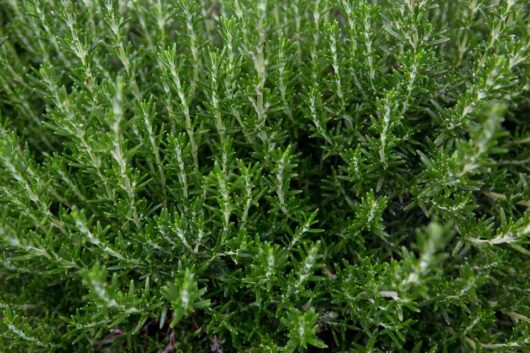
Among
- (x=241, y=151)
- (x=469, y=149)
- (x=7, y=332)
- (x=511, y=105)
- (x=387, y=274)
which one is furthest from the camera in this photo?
(x=241, y=151)

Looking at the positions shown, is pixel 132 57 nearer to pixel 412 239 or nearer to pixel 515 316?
pixel 412 239

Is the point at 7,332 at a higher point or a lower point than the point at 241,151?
lower

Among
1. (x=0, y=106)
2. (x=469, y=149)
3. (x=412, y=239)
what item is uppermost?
(x=469, y=149)

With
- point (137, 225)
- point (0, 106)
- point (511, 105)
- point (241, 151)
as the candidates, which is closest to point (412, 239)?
point (511, 105)

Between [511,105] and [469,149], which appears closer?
[469,149]

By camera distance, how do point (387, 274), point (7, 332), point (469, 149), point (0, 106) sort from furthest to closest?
point (0, 106) < point (7, 332) < point (387, 274) < point (469, 149)

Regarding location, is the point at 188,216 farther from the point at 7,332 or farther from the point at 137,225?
the point at 7,332
